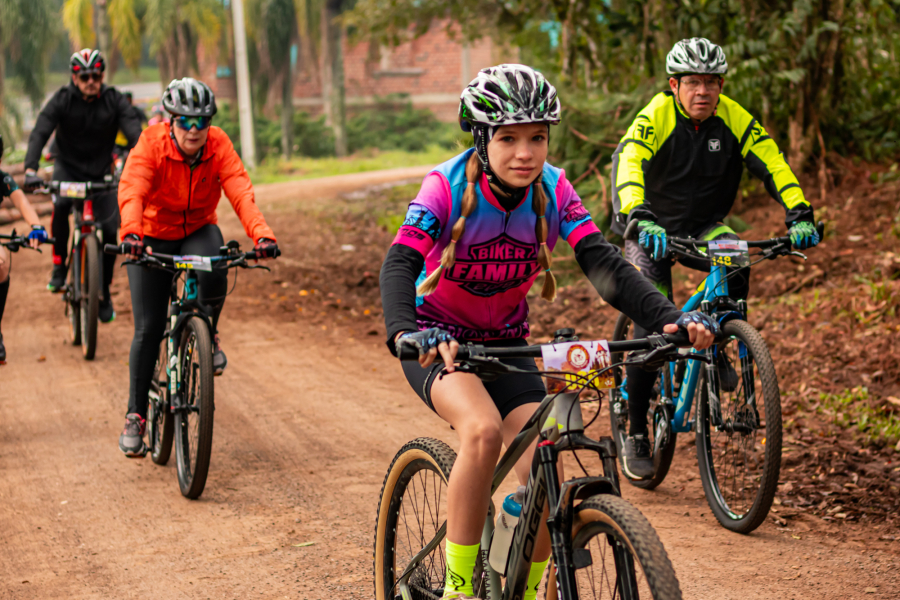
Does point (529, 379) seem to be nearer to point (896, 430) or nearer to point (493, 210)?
point (493, 210)

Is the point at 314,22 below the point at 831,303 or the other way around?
the other way around

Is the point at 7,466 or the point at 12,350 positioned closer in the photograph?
the point at 7,466

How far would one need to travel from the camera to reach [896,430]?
5.98m

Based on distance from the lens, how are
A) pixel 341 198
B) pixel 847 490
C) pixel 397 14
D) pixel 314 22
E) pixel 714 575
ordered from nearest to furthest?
pixel 714 575 → pixel 847 490 → pixel 397 14 → pixel 341 198 → pixel 314 22

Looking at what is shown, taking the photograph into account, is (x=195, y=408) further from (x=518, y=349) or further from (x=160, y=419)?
(x=518, y=349)

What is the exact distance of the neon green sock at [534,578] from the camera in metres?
2.99

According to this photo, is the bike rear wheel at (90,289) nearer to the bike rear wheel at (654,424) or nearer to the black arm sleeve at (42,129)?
the black arm sleeve at (42,129)

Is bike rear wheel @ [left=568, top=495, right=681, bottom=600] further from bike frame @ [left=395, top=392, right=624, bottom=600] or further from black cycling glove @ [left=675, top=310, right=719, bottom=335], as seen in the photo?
black cycling glove @ [left=675, top=310, right=719, bottom=335]

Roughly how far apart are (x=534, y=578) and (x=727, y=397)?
2.32m

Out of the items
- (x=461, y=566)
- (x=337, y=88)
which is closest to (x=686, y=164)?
(x=461, y=566)

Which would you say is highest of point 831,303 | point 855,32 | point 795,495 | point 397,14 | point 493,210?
point 397,14

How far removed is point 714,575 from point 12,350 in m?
7.65

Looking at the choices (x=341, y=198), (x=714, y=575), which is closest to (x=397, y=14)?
(x=341, y=198)

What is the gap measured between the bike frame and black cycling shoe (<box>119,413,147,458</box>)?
3.55 metres
